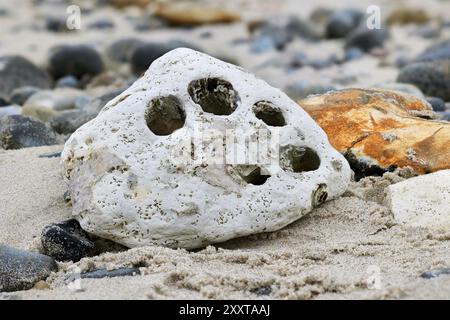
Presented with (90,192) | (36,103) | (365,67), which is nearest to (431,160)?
(90,192)

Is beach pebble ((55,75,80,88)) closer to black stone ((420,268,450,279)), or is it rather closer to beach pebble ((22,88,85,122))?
beach pebble ((22,88,85,122))

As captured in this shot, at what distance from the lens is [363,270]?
10.2ft

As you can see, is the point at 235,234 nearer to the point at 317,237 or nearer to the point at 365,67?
the point at 317,237

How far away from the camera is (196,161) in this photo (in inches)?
135

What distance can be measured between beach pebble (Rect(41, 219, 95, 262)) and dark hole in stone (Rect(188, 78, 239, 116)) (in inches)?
34.6

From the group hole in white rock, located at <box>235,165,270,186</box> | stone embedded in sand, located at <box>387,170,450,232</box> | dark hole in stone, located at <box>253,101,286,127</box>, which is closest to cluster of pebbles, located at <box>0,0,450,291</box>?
hole in white rock, located at <box>235,165,270,186</box>

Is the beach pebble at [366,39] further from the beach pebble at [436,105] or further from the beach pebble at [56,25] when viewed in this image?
the beach pebble at [56,25]

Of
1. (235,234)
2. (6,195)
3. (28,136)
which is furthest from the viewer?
(28,136)

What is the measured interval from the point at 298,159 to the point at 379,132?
2.27ft

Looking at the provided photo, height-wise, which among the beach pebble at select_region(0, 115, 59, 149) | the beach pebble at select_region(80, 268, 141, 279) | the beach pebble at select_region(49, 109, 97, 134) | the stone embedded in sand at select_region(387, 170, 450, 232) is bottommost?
the beach pebble at select_region(80, 268, 141, 279)

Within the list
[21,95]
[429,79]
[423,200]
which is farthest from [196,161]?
[21,95]

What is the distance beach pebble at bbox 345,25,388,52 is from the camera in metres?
9.68

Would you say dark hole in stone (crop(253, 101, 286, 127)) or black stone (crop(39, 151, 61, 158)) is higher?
dark hole in stone (crop(253, 101, 286, 127))

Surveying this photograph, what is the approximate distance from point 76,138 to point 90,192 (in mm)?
331
